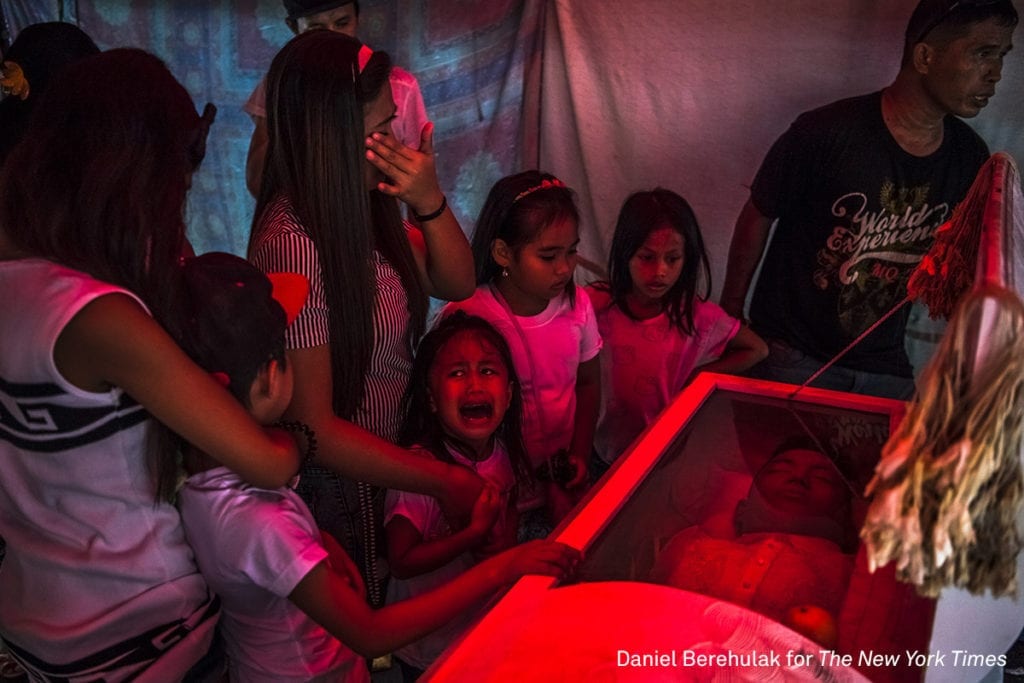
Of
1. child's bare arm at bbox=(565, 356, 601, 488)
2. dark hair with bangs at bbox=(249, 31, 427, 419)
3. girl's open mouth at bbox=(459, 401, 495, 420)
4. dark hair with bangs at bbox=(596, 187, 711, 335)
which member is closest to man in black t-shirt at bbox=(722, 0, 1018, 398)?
dark hair with bangs at bbox=(596, 187, 711, 335)

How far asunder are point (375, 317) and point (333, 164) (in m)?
0.30

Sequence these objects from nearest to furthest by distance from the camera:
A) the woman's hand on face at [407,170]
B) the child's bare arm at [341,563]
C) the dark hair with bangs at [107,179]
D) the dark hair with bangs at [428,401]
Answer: the dark hair with bangs at [107,179] < the child's bare arm at [341,563] < the woman's hand on face at [407,170] < the dark hair with bangs at [428,401]

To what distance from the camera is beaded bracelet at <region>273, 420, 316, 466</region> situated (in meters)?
1.46

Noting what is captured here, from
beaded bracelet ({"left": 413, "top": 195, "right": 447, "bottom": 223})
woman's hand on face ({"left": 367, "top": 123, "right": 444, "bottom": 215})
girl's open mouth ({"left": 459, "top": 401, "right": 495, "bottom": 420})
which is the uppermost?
woman's hand on face ({"left": 367, "top": 123, "right": 444, "bottom": 215})

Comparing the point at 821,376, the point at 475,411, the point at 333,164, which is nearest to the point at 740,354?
the point at 821,376

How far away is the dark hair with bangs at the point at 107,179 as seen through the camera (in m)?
1.14

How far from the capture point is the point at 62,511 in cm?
123

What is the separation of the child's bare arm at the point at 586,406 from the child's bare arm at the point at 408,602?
3.10 feet

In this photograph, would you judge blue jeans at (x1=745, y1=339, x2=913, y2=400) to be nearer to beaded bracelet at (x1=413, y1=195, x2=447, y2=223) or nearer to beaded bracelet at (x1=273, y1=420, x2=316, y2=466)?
beaded bracelet at (x1=413, y1=195, x2=447, y2=223)

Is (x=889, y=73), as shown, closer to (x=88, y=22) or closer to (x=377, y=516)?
(x=377, y=516)

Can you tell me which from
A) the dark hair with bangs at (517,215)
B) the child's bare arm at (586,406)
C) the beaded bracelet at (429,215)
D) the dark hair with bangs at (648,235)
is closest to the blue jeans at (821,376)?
the dark hair with bangs at (648,235)

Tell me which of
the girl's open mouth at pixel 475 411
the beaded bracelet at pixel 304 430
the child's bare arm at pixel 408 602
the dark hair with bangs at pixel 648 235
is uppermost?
the dark hair with bangs at pixel 648 235

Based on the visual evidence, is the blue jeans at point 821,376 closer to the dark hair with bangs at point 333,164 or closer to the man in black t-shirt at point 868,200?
the man in black t-shirt at point 868,200

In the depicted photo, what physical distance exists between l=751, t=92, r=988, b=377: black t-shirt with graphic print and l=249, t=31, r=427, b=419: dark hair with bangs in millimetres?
1556
